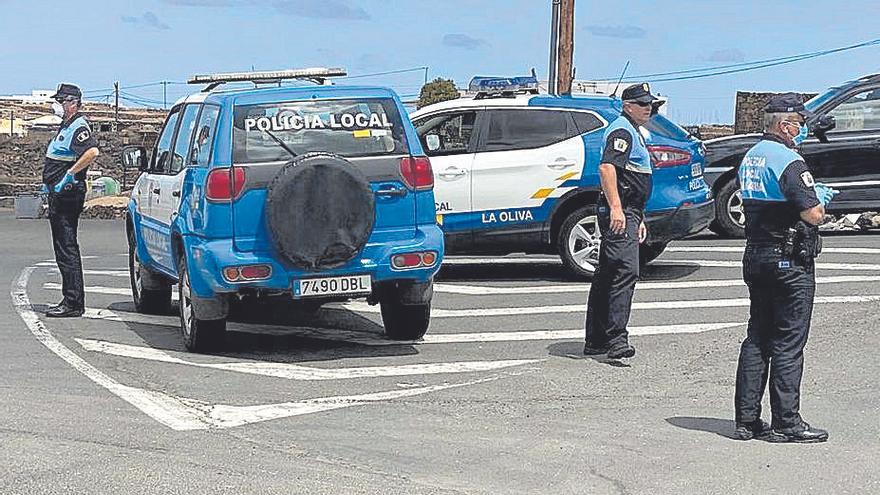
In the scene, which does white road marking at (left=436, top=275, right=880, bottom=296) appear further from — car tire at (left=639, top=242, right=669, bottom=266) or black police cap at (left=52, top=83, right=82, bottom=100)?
black police cap at (left=52, top=83, right=82, bottom=100)

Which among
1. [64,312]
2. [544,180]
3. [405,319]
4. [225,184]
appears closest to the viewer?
[225,184]

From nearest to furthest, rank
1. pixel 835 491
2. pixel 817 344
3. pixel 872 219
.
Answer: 1. pixel 835 491
2. pixel 817 344
3. pixel 872 219

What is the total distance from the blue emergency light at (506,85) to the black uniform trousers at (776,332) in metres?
6.76

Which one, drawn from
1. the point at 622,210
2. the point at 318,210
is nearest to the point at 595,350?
the point at 622,210

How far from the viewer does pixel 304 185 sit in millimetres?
8625

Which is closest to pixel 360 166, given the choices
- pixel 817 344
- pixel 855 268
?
pixel 817 344

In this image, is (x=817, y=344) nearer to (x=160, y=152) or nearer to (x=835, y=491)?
(x=835, y=491)

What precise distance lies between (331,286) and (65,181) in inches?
124

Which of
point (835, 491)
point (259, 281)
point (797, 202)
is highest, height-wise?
point (797, 202)

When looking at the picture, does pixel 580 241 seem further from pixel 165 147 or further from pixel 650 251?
pixel 165 147

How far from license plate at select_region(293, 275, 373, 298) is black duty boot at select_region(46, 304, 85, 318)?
3317mm

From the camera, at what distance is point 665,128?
12523 mm

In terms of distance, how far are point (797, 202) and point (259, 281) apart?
3752 mm

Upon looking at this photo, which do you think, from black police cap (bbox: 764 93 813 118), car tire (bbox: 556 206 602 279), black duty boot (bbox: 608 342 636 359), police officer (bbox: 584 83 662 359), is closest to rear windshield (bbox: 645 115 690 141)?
car tire (bbox: 556 206 602 279)
